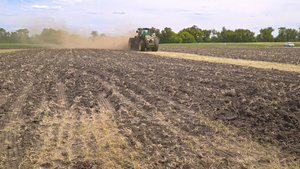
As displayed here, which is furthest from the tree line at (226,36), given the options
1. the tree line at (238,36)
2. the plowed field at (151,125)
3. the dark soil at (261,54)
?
the plowed field at (151,125)

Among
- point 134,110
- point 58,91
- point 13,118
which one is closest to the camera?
point 13,118

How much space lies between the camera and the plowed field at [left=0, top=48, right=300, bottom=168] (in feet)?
15.0

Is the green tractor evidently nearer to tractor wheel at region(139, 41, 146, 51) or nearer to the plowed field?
tractor wheel at region(139, 41, 146, 51)

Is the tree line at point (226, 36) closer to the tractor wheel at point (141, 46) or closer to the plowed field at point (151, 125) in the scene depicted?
the tractor wheel at point (141, 46)

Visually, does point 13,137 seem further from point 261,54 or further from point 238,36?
point 238,36

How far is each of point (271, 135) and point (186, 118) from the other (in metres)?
2.05

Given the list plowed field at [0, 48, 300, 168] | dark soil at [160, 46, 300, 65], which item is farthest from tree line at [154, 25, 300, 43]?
plowed field at [0, 48, 300, 168]

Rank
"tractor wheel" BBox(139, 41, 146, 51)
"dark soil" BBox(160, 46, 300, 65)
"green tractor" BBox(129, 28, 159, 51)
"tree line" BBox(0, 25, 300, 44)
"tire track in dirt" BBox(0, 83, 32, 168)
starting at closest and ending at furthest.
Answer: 1. "tire track in dirt" BBox(0, 83, 32, 168)
2. "dark soil" BBox(160, 46, 300, 65)
3. "green tractor" BBox(129, 28, 159, 51)
4. "tractor wheel" BBox(139, 41, 146, 51)
5. "tree line" BBox(0, 25, 300, 44)

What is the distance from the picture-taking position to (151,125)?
6121mm

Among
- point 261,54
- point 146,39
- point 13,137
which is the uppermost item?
point 146,39

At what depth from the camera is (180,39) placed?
8206 cm

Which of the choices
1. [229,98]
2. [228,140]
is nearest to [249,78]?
[229,98]

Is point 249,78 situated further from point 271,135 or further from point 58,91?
point 58,91

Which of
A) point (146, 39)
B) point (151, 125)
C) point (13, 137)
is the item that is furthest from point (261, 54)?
point (13, 137)
